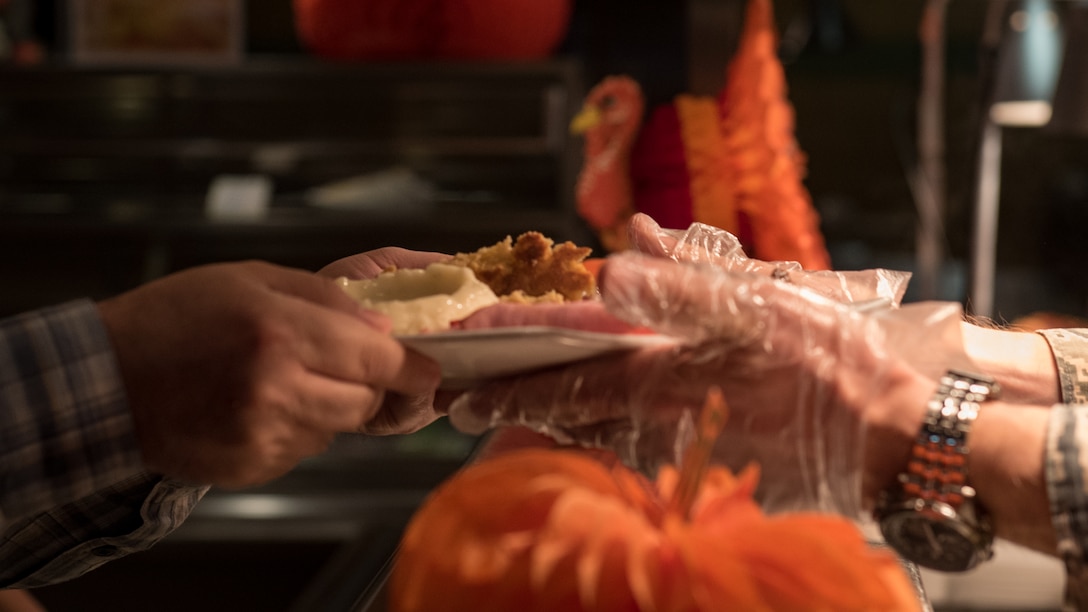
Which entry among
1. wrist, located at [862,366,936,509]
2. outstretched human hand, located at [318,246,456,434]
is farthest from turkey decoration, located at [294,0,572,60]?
wrist, located at [862,366,936,509]

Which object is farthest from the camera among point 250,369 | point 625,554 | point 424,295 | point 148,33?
point 148,33

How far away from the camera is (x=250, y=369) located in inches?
23.1

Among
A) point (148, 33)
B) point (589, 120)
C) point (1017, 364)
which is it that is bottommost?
point (1017, 364)

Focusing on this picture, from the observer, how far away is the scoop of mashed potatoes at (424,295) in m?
0.63

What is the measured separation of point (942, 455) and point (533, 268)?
0.30 metres

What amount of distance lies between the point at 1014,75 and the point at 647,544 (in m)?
2.01

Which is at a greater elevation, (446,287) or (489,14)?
(489,14)

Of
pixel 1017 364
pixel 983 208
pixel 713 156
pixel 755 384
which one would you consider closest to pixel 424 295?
pixel 755 384

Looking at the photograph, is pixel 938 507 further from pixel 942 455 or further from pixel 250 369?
pixel 250 369

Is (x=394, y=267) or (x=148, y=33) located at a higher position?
(x=148, y=33)

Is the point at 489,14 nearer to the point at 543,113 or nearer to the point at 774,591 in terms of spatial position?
the point at 543,113

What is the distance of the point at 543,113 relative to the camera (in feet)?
8.00

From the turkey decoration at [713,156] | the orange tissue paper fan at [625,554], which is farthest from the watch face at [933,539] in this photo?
the turkey decoration at [713,156]

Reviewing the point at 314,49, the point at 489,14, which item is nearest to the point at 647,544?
the point at 489,14
